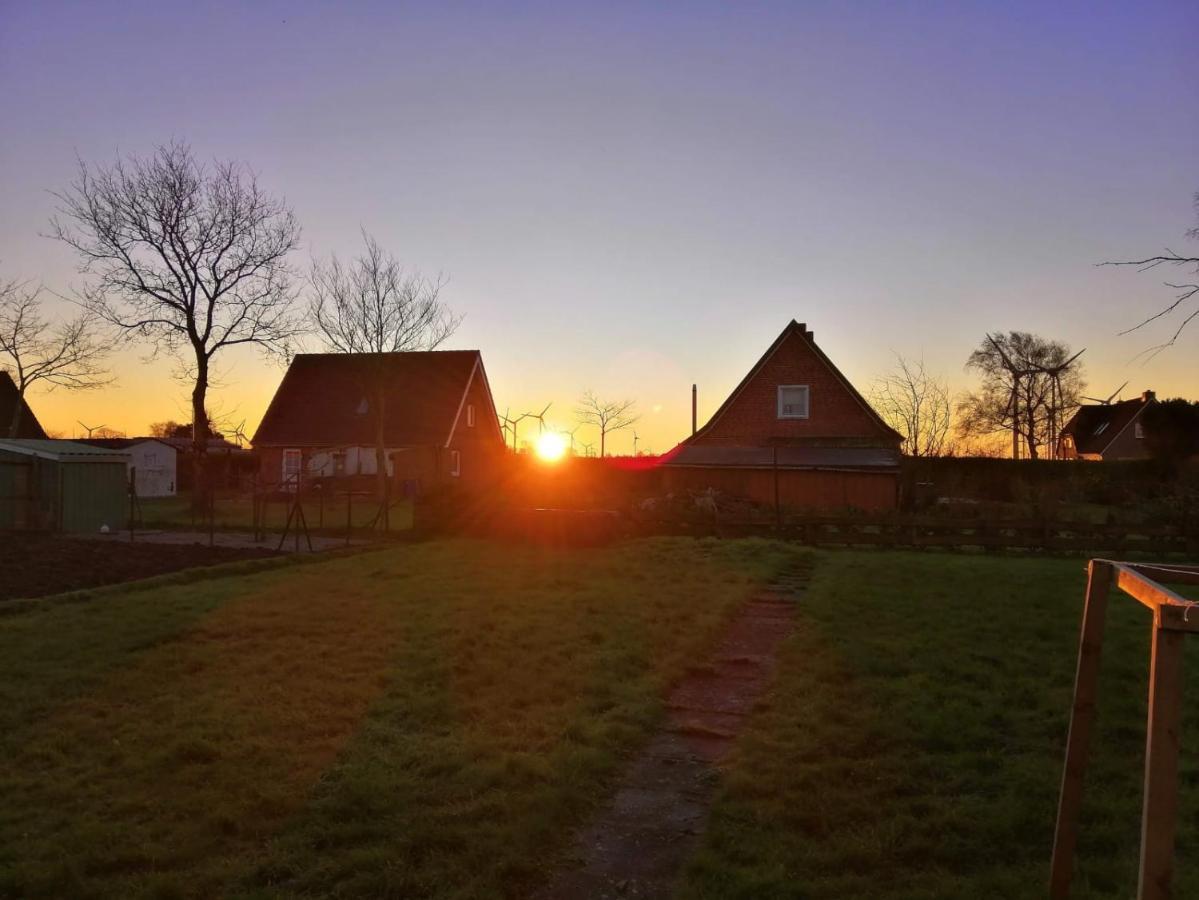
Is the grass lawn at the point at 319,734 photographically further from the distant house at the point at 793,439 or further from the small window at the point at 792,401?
the small window at the point at 792,401

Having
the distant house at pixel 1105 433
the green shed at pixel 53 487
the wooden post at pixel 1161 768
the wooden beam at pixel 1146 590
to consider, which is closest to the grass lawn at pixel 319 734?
the wooden post at pixel 1161 768

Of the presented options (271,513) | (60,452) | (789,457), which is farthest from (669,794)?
(271,513)

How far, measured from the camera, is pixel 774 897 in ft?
13.1

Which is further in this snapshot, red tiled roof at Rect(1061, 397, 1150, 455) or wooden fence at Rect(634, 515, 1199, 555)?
red tiled roof at Rect(1061, 397, 1150, 455)

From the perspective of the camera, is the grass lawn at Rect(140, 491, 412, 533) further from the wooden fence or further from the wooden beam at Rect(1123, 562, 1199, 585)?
the wooden beam at Rect(1123, 562, 1199, 585)

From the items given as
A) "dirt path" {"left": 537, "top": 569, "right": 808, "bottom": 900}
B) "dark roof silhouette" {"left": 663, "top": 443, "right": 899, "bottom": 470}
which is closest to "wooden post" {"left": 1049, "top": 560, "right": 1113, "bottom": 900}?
"dirt path" {"left": 537, "top": 569, "right": 808, "bottom": 900}

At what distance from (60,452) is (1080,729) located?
26239 mm

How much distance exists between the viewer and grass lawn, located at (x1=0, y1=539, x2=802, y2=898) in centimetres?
429

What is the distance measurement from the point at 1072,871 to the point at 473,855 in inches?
108

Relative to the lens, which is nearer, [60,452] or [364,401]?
[60,452]

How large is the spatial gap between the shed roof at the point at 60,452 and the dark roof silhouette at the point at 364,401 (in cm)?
1572

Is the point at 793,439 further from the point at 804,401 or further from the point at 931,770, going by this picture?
the point at 931,770

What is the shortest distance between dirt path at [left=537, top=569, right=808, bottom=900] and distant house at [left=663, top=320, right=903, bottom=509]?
72.3 feet

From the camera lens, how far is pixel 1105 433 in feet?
222
